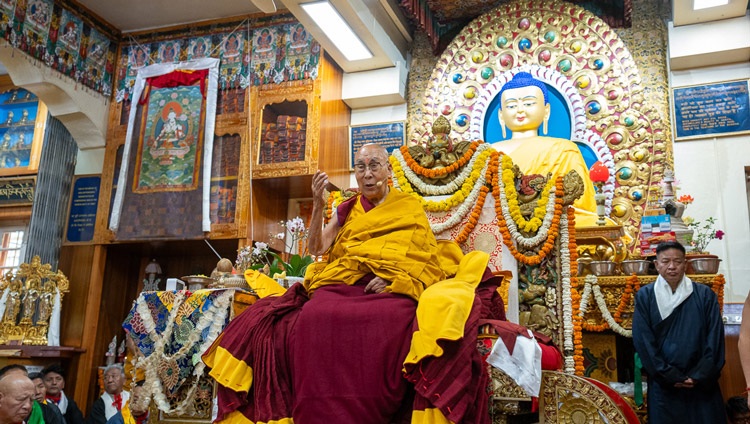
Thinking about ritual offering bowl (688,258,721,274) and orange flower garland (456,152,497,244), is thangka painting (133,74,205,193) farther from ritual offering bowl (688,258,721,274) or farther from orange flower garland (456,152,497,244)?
ritual offering bowl (688,258,721,274)

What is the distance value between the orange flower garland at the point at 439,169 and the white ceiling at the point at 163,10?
12.9 ft

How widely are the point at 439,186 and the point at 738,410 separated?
7.87 feet

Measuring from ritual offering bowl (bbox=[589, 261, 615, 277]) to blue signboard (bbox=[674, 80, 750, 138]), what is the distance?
2082 mm

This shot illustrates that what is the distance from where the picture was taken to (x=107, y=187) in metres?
7.34

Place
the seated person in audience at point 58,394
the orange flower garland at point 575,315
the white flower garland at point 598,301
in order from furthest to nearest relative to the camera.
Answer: the seated person in audience at point 58,394 < the white flower garland at point 598,301 < the orange flower garland at point 575,315

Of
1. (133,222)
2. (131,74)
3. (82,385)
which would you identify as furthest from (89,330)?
(131,74)

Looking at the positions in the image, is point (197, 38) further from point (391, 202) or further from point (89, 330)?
point (391, 202)

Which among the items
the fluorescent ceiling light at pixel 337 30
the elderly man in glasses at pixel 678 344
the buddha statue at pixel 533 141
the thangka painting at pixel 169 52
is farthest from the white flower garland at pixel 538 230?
the thangka painting at pixel 169 52

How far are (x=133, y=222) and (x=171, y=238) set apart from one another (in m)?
0.57

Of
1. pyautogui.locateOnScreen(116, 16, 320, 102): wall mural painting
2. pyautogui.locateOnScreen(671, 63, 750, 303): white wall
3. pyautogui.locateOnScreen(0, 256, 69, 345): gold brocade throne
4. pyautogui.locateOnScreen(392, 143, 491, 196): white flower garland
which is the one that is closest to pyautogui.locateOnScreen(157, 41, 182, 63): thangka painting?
pyautogui.locateOnScreen(116, 16, 320, 102): wall mural painting

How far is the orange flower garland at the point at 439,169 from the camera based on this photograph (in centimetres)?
402

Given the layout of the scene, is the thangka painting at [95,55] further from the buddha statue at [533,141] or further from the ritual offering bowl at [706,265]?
the ritual offering bowl at [706,265]

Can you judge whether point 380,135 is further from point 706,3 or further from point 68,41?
point 68,41

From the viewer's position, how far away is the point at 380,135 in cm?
703
